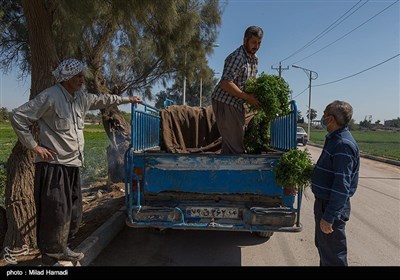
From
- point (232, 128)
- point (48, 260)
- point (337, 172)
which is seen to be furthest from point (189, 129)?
point (337, 172)

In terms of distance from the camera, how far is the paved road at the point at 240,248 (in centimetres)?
441

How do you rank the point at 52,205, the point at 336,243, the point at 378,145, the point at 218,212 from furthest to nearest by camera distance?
the point at 378,145 → the point at 218,212 → the point at 52,205 → the point at 336,243

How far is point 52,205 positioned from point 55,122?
2.67ft

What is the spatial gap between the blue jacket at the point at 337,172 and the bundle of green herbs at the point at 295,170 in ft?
1.25

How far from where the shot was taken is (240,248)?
4.92m

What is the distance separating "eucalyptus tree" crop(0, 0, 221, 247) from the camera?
4.30 metres

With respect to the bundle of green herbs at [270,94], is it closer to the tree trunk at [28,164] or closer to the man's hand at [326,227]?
the man's hand at [326,227]

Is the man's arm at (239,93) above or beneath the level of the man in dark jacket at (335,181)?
above

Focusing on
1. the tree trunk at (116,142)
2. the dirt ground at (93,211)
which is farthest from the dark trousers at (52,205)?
the tree trunk at (116,142)

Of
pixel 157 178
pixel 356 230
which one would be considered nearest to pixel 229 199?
pixel 157 178

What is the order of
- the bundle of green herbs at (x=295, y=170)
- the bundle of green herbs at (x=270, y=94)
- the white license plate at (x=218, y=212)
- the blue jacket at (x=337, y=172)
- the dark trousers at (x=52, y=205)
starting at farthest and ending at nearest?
the bundle of green herbs at (x=270, y=94) → the white license plate at (x=218, y=212) → the bundle of green herbs at (x=295, y=170) → the dark trousers at (x=52, y=205) → the blue jacket at (x=337, y=172)

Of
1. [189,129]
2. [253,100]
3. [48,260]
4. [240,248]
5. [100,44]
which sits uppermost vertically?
[100,44]

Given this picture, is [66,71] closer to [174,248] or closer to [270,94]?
[270,94]
